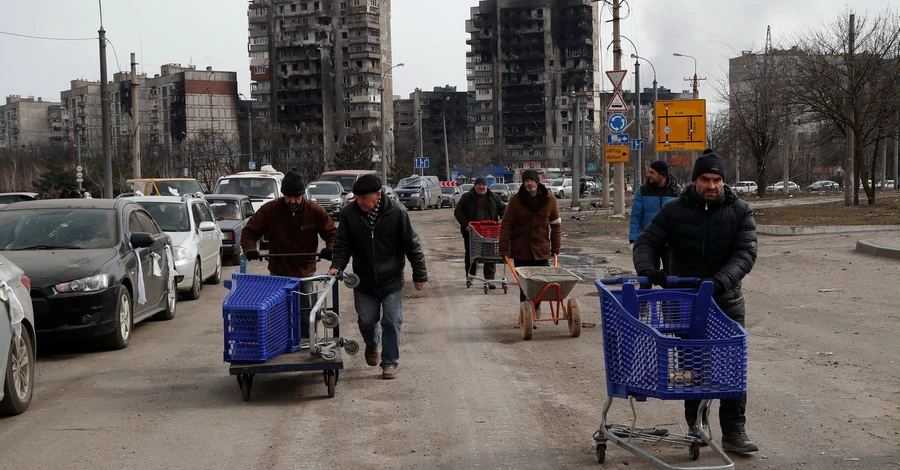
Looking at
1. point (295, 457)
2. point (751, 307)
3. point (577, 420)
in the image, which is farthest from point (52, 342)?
point (751, 307)

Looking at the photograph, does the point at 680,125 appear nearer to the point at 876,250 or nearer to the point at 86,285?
the point at 876,250

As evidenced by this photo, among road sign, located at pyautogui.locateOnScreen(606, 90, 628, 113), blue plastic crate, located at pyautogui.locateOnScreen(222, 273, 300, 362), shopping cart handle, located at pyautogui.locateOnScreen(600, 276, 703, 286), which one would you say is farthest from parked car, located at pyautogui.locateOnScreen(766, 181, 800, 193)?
shopping cart handle, located at pyautogui.locateOnScreen(600, 276, 703, 286)

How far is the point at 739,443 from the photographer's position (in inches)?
240

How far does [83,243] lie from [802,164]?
9740 centimetres

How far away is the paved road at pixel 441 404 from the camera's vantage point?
6316 millimetres

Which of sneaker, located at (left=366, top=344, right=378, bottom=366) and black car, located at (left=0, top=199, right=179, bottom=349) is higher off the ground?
black car, located at (left=0, top=199, right=179, bottom=349)

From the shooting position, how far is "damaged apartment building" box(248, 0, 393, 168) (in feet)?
441

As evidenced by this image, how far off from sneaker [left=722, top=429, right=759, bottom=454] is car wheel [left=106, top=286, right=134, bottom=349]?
6.95m

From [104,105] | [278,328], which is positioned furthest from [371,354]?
[104,105]

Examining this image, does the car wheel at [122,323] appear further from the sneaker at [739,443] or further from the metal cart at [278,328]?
the sneaker at [739,443]

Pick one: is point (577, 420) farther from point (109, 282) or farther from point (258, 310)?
point (109, 282)

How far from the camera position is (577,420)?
7199 millimetres

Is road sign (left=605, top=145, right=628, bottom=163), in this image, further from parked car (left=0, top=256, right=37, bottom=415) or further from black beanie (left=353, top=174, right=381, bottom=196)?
parked car (left=0, top=256, right=37, bottom=415)

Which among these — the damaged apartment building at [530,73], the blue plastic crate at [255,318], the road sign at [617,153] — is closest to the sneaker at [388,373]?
the blue plastic crate at [255,318]
